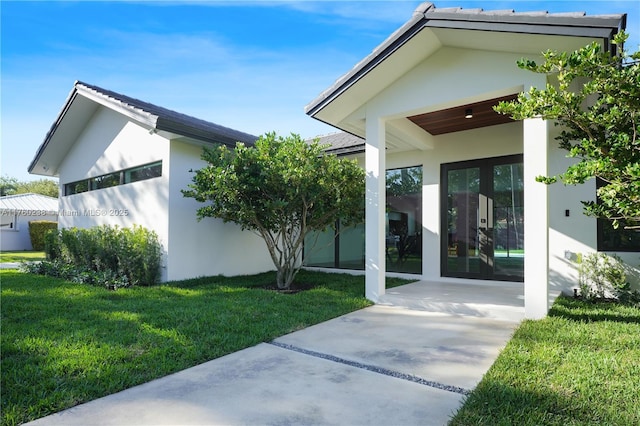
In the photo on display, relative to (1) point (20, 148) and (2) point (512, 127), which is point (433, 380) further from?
(1) point (20, 148)

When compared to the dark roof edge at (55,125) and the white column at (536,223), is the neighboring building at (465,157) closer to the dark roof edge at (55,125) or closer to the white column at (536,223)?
the white column at (536,223)

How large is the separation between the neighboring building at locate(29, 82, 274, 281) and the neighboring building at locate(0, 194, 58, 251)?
12192 mm

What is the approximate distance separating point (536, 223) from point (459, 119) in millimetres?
3412

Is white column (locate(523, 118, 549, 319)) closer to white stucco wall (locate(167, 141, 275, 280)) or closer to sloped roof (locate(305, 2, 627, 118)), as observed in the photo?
sloped roof (locate(305, 2, 627, 118))

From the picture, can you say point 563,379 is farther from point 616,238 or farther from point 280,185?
point 280,185

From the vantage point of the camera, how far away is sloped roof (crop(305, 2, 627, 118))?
455 cm

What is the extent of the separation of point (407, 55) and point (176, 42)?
5963 millimetres

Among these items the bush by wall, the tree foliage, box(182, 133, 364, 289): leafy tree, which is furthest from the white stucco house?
the tree foliage

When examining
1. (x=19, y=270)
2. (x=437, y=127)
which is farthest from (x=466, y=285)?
(x=19, y=270)

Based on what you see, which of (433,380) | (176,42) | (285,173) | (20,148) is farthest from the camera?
(20,148)

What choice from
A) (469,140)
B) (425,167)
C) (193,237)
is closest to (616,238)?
(469,140)

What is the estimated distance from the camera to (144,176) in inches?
389

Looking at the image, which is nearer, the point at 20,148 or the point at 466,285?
the point at 466,285

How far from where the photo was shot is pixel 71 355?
3.75 metres
